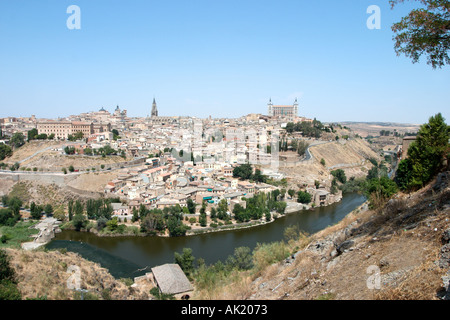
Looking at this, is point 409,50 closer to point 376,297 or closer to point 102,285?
point 376,297

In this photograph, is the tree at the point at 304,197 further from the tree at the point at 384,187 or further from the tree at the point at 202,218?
the tree at the point at 384,187

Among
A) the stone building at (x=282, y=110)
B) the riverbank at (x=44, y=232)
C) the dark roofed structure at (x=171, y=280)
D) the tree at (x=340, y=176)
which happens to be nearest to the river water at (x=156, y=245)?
the riverbank at (x=44, y=232)

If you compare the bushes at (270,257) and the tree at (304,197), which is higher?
the bushes at (270,257)

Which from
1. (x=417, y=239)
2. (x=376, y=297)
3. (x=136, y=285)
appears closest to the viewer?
(x=376, y=297)

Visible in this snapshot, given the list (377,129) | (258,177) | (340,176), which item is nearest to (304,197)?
(258,177)

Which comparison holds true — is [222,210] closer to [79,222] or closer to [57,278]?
[79,222]
